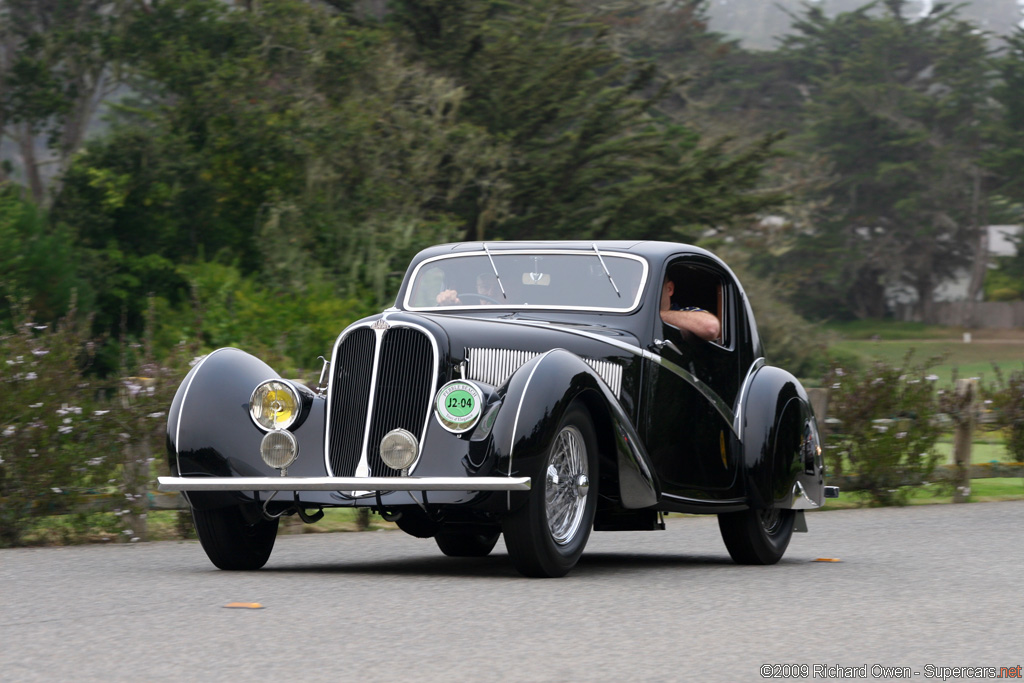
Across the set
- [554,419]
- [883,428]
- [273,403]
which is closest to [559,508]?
[554,419]

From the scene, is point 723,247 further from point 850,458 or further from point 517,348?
point 517,348

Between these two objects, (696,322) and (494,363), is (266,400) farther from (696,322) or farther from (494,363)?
(696,322)

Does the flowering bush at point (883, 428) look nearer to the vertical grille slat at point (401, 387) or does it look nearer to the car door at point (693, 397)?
the car door at point (693, 397)

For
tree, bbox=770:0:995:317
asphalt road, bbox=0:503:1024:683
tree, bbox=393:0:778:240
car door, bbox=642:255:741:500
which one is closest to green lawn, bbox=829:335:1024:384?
tree, bbox=770:0:995:317

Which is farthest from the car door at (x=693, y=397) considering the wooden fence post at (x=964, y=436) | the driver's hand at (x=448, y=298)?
the wooden fence post at (x=964, y=436)

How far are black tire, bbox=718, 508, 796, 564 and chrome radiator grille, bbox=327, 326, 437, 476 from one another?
2597 millimetres

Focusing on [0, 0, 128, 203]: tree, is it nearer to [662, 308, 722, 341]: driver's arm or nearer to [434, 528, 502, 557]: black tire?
[434, 528, 502, 557]: black tire

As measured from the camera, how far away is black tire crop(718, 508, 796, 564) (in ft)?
→ 32.3

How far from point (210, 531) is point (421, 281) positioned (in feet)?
8.23

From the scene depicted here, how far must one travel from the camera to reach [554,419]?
7.71 metres

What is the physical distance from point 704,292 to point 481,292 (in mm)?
1634

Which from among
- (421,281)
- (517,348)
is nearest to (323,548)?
(421,281)

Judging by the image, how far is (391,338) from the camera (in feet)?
26.5

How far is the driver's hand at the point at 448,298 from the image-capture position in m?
9.77
